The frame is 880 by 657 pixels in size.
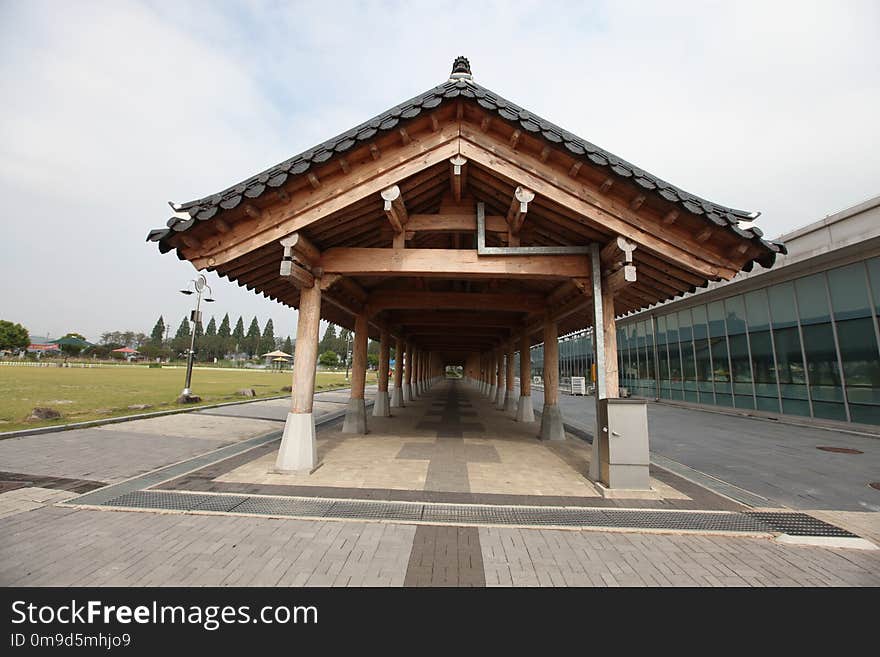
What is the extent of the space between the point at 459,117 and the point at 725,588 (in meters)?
6.40

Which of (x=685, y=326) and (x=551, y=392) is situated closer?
(x=551, y=392)

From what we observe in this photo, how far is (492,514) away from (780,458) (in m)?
7.72

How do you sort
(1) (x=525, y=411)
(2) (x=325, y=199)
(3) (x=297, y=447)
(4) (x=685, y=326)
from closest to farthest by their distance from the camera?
1. (2) (x=325, y=199)
2. (3) (x=297, y=447)
3. (1) (x=525, y=411)
4. (4) (x=685, y=326)

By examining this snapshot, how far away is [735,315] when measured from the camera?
1602cm

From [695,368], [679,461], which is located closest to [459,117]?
[679,461]

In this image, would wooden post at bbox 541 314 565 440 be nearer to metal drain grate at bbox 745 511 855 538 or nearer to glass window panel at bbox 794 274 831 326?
metal drain grate at bbox 745 511 855 538

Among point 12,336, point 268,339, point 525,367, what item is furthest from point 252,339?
point 525,367

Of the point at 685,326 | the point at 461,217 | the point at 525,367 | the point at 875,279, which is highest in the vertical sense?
the point at 875,279

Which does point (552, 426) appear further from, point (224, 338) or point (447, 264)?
point (224, 338)

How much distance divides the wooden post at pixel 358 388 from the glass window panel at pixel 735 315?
53.9ft

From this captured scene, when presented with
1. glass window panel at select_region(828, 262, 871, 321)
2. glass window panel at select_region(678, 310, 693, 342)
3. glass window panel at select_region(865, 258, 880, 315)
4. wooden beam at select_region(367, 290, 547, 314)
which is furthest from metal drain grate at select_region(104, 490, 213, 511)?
glass window panel at select_region(678, 310, 693, 342)

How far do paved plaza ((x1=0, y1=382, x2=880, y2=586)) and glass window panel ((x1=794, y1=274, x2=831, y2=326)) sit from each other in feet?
22.1
